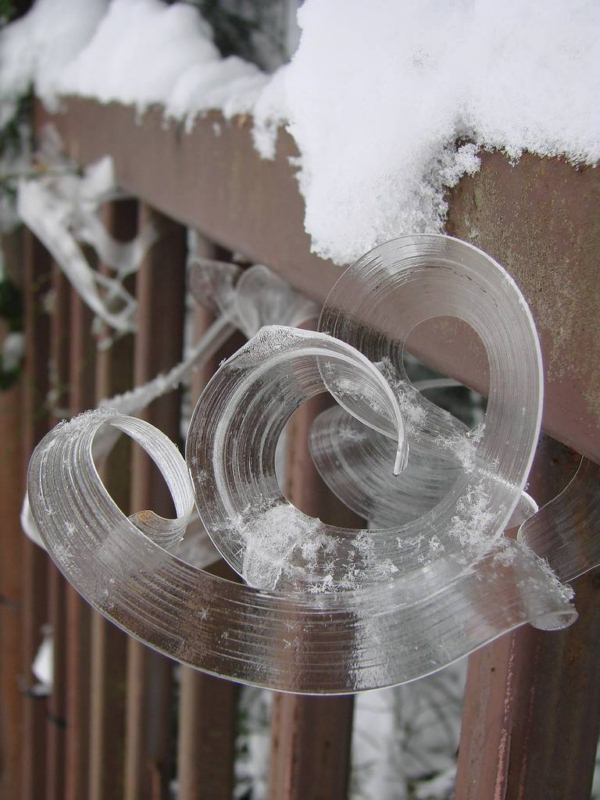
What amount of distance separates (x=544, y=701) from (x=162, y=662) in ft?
3.27

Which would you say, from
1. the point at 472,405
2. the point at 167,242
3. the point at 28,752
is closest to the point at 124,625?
the point at 167,242

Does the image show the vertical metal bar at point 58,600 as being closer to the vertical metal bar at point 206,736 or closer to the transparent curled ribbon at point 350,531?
the vertical metal bar at point 206,736

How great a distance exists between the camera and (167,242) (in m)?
1.33

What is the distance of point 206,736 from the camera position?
122 cm

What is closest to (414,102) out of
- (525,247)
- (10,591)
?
(525,247)

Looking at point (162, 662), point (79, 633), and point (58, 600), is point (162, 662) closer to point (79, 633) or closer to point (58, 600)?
point (79, 633)

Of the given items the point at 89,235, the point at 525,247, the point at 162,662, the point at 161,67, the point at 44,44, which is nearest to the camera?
the point at 525,247

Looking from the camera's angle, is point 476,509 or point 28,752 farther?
point 28,752

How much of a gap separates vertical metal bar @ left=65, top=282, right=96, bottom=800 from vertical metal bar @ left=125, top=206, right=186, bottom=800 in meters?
0.26

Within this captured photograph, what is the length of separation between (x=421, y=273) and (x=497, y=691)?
0.96 ft

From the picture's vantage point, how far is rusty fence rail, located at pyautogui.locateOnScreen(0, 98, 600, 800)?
1.69 feet

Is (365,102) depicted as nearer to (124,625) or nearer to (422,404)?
(422,404)

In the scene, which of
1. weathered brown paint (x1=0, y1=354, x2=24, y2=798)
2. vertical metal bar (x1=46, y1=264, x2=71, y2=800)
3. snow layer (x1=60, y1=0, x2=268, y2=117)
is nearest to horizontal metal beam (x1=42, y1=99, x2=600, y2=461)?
snow layer (x1=60, y1=0, x2=268, y2=117)

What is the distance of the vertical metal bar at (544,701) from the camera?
1.62 feet
